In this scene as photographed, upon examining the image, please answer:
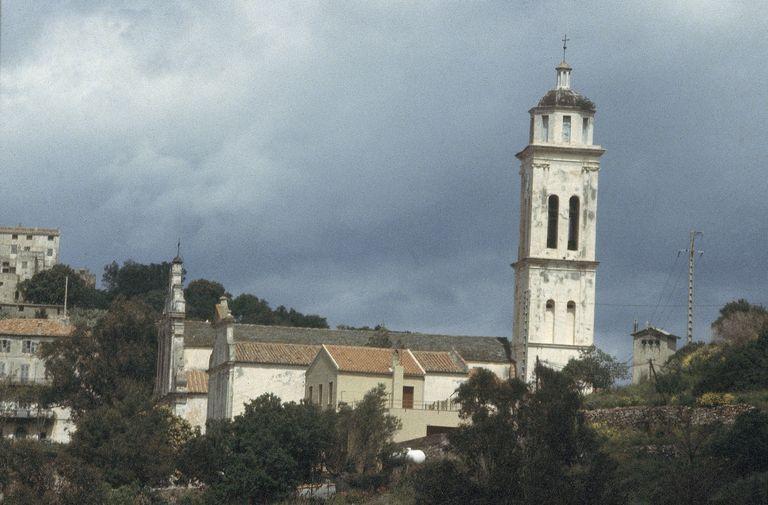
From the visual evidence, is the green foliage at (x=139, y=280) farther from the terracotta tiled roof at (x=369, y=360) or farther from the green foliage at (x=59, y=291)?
the terracotta tiled roof at (x=369, y=360)

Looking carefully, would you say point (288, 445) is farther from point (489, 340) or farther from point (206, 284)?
point (206, 284)

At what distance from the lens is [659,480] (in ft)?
154

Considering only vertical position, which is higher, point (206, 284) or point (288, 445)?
point (206, 284)

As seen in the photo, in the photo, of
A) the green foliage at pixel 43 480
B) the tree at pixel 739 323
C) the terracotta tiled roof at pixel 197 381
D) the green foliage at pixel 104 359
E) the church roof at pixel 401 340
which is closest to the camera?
the green foliage at pixel 43 480

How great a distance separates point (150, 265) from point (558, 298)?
274 ft

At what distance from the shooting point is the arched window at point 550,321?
77.6 metres

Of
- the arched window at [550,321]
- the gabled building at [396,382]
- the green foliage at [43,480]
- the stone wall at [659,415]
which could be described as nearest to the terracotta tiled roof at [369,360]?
the gabled building at [396,382]

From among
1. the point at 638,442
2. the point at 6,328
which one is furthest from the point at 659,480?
the point at 6,328

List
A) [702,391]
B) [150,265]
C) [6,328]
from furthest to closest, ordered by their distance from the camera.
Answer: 1. [150,265]
2. [6,328]
3. [702,391]

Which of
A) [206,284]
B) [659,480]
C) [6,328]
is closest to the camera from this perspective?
[659,480]

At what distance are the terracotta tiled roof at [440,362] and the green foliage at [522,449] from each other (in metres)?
27.7

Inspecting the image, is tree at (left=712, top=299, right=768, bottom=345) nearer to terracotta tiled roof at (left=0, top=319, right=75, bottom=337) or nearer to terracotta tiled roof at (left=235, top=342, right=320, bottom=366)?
terracotta tiled roof at (left=235, top=342, right=320, bottom=366)

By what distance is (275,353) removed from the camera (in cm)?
7569

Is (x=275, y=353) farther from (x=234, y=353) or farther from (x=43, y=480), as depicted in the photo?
(x=43, y=480)
